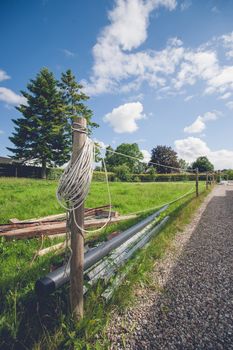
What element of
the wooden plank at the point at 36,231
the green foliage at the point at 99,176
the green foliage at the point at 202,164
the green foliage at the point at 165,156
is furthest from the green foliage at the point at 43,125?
the green foliage at the point at 202,164

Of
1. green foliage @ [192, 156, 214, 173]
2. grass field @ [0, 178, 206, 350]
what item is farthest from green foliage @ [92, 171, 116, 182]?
A: green foliage @ [192, 156, 214, 173]

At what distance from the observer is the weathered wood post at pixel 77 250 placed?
1915mm

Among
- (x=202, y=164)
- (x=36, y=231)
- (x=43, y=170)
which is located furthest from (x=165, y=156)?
(x=36, y=231)

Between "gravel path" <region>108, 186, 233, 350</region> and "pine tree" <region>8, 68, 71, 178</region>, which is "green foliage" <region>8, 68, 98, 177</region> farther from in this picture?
"gravel path" <region>108, 186, 233, 350</region>

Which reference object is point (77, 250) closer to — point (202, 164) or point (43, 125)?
point (43, 125)

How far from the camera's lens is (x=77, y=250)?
1.92 metres

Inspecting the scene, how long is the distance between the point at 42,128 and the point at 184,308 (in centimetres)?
Answer: 3325

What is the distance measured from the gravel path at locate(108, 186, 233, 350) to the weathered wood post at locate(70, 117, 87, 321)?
0.45 meters

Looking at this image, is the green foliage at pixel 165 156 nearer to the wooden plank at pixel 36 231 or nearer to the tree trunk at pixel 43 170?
the tree trunk at pixel 43 170

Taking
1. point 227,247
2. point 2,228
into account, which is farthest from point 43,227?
point 227,247

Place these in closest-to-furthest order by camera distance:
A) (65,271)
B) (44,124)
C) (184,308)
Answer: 1. (65,271)
2. (184,308)
3. (44,124)

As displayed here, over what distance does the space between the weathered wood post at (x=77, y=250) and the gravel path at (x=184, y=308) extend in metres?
0.45

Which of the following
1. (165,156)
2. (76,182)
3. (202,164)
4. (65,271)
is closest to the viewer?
(76,182)

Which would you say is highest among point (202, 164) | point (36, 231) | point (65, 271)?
point (202, 164)
